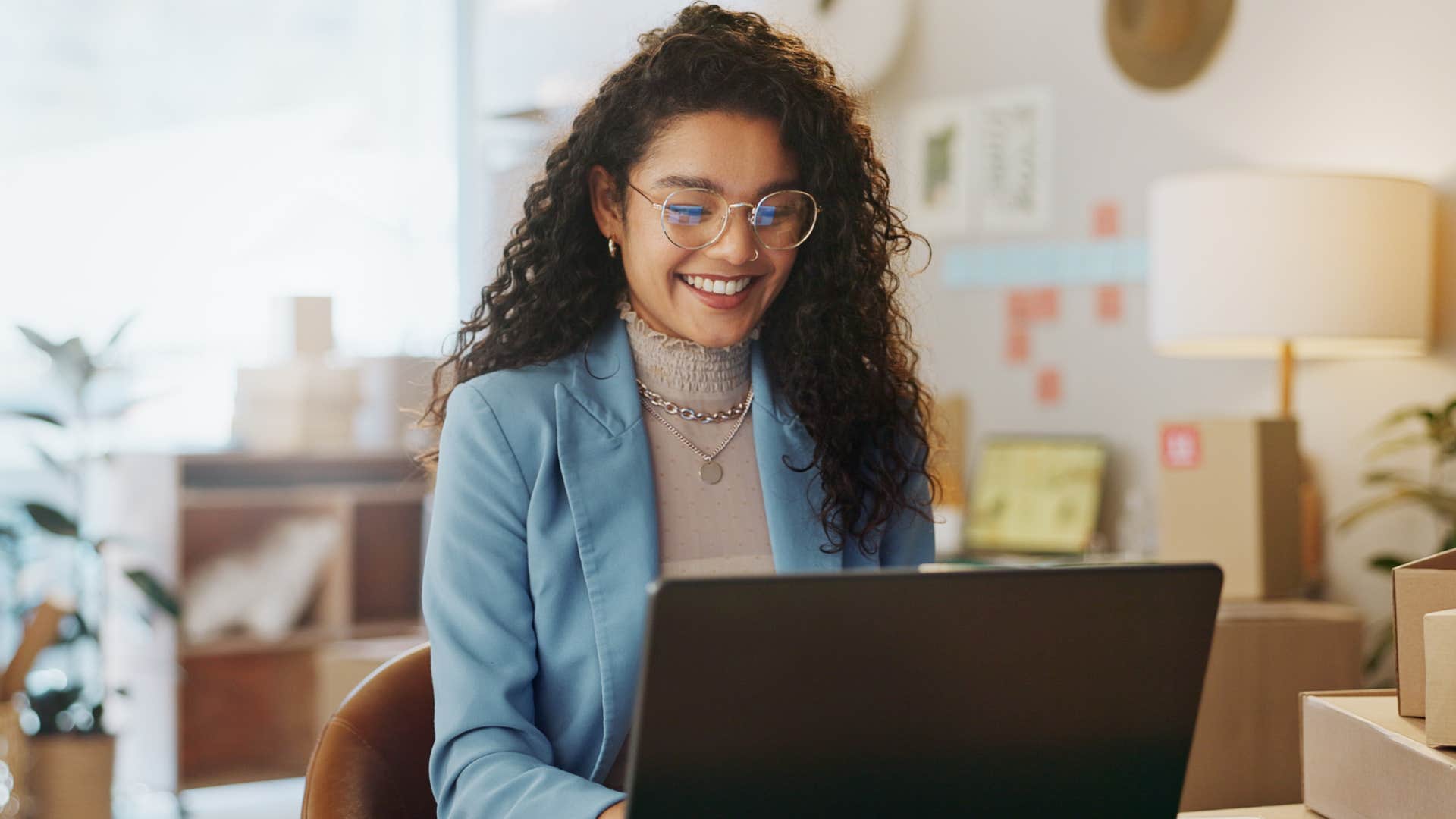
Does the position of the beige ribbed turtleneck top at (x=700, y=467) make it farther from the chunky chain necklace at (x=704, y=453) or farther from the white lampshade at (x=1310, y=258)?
the white lampshade at (x=1310, y=258)

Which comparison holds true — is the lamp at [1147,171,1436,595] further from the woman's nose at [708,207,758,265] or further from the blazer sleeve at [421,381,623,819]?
the blazer sleeve at [421,381,623,819]

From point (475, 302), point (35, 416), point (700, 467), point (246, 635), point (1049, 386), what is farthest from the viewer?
point (246, 635)

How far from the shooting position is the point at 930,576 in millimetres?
750

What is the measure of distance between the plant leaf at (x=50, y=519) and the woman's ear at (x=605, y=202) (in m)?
2.31

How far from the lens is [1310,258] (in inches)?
101

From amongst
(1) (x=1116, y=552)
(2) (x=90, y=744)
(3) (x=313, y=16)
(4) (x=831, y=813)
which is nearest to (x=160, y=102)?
(3) (x=313, y=16)

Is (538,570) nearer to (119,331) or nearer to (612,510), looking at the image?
(612,510)

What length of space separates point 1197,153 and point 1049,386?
2.25 feet

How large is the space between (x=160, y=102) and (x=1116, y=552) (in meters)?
3.37

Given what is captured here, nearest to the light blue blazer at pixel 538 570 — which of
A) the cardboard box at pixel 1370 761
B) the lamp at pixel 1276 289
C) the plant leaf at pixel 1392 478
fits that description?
the cardboard box at pixel 1370 761

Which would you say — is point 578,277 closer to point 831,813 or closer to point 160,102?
point 831,813

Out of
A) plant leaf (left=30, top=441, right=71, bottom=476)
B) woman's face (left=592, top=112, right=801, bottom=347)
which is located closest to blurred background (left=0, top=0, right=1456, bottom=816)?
plant leaf (left=30, top=441, right=71, bottom=476)

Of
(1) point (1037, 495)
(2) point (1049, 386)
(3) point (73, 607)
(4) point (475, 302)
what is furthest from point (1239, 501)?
(3) point (73, 607)

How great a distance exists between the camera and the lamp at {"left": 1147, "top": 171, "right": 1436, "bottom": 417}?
8.38 feet
